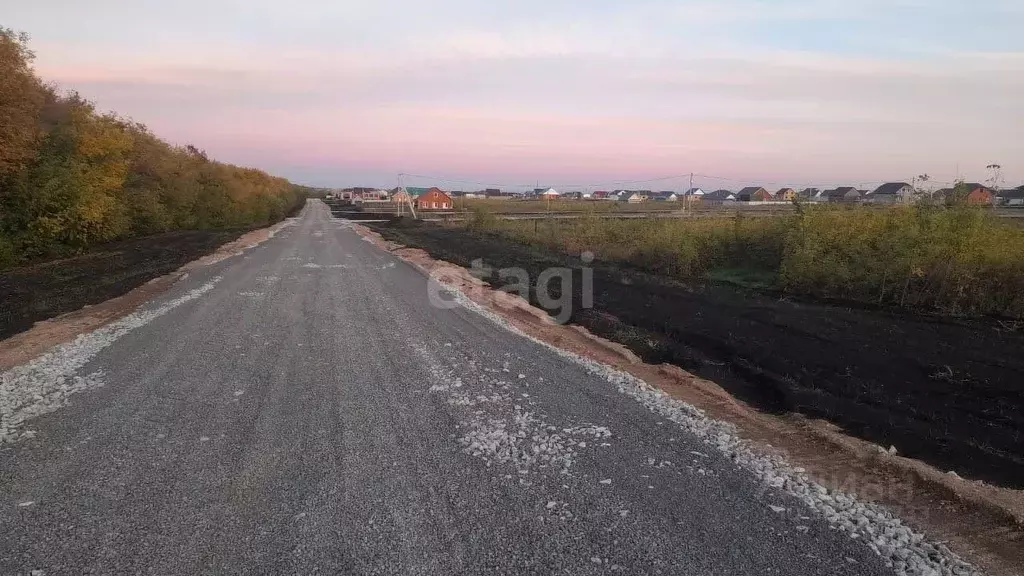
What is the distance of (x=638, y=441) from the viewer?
16.9 feet

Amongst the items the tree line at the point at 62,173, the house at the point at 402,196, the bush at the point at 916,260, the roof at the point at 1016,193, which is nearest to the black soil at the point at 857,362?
the bush at the point at 916,260

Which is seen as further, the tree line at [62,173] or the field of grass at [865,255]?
the tree line at [62,173]

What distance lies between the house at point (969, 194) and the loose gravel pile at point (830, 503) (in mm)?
9820

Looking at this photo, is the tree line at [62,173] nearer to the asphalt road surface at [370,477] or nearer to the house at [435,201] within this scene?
the asphalt road surface at [370,477]

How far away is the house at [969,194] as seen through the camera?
11836 millimetres

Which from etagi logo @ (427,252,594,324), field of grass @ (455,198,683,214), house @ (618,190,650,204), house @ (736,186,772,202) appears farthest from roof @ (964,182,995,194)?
house @ (618,190,650,204)

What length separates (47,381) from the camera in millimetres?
6473

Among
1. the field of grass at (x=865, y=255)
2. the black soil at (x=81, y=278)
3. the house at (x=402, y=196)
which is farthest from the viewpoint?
the house at (x=402, y=196)

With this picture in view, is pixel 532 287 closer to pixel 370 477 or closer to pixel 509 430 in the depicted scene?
pixel 509 430

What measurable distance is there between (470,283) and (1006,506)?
1231 cm

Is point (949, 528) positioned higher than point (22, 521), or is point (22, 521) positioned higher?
point (22, 521)

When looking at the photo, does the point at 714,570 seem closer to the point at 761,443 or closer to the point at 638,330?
the point at 761,443

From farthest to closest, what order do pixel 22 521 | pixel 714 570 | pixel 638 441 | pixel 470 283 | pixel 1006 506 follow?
1. pixel 470 283
2. pixel 638 441
3. pixel 1006 506
4. pixel 22 521
5. pixel 714 570

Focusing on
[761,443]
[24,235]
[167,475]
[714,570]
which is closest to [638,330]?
[761,443]
